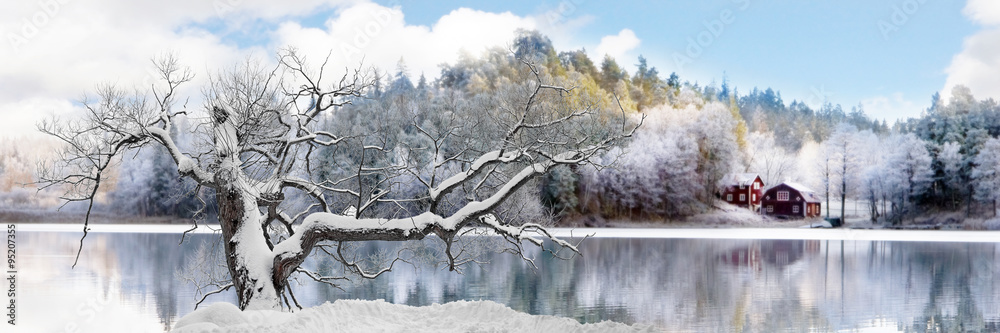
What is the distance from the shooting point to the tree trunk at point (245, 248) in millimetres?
7879

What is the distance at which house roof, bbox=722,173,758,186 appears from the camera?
4622 cm

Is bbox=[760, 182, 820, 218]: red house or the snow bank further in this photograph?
bbox=[760, 182, 820, 218]: red house

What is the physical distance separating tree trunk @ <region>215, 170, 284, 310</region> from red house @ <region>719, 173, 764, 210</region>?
41.3 m

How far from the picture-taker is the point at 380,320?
26.9 feet

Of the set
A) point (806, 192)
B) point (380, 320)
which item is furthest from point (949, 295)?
point (806, 192)

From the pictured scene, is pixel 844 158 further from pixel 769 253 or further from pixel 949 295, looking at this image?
pixel 949 295

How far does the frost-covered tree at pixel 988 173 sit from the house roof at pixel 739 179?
1160 centimetres

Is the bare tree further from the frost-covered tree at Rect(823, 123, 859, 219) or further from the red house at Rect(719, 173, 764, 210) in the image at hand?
the frost-covered tree at Rect(823, 123, 859, 219)

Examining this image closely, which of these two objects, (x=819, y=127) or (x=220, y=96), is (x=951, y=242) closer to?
(x=220, y=96)

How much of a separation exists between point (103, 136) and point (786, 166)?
49927 millimetres

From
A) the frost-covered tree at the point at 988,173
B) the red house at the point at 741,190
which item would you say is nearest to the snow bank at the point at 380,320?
the red house at the point at 741,190

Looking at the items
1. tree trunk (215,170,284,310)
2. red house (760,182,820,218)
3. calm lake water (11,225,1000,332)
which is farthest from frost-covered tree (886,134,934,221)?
tree trunk (215,170,284,310)

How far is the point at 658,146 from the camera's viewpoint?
140 ft

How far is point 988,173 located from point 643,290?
115 feet
